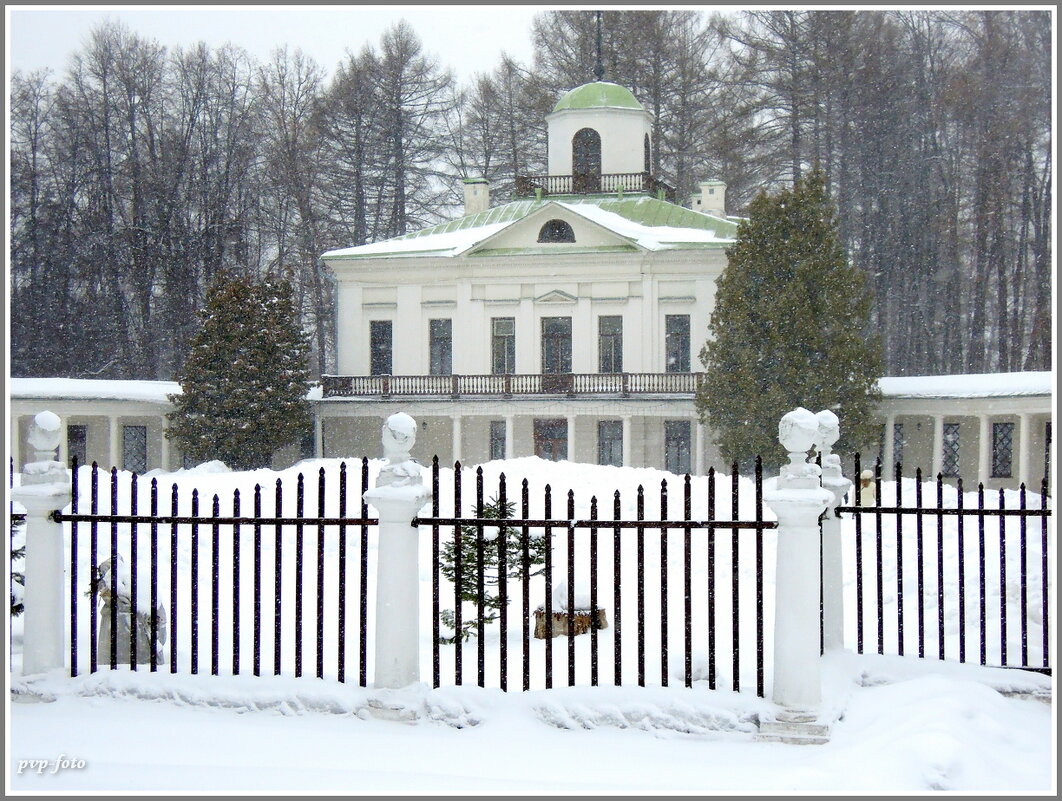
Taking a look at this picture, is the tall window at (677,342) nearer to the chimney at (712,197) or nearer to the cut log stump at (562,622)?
the chimney at (712,197)

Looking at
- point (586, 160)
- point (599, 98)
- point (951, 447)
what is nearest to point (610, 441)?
point (951, 447)

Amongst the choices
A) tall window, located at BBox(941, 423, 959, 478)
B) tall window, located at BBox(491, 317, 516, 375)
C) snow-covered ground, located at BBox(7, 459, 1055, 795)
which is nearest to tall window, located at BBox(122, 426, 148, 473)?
tall window, located at BBox(491, 317, 516, 375)

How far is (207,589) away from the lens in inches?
500

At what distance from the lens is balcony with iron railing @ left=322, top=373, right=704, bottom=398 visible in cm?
3012

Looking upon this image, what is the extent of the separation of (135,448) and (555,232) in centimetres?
1294

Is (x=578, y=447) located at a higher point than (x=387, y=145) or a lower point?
lower

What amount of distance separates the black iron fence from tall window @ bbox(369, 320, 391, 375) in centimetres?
1516

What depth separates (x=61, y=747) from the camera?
641cm

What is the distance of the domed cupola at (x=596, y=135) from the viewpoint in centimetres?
3688

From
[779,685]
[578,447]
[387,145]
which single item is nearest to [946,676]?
[779,685]

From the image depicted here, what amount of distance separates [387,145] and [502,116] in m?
4.91

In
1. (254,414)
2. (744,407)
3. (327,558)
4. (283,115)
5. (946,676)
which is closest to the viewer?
(946,676)

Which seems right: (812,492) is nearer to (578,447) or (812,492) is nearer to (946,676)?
(946,676)

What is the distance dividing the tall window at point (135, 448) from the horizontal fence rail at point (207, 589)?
53.2ft
